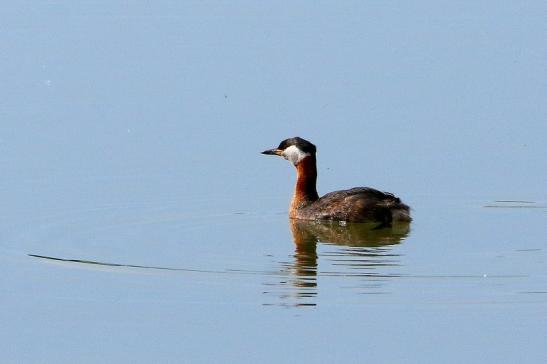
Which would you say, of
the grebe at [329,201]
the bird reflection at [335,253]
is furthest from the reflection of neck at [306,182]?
the bird reflection at [335,253]

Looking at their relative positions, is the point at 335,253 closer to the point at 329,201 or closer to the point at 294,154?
the point at 329,201

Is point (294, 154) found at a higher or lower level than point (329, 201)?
higher

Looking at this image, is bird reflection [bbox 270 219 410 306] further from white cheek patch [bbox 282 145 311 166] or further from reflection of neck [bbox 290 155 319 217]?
white cheek patch [bbox 282 145 311 166]

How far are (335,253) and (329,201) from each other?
185 cm

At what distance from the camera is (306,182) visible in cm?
1512

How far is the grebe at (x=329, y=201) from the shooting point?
14.1 m

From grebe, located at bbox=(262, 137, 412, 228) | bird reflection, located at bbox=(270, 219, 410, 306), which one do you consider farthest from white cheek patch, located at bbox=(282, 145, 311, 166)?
bird reflection, located at bbox=(270, 219, 410, 306)

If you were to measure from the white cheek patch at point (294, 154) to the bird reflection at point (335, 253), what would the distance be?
0.88 meters

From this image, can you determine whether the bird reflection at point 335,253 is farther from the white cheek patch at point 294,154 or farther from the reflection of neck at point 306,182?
→ the white cheek patch at point 294,154

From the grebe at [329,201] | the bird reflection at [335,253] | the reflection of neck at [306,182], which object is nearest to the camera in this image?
the bird reflection at [335,253]

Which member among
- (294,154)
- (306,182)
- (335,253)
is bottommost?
(335,253)

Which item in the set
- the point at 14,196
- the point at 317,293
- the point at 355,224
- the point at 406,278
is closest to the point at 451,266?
the point at 406,278

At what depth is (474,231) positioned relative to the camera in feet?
43.7

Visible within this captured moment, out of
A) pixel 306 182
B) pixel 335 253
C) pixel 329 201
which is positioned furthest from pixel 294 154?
pixel 335 253
